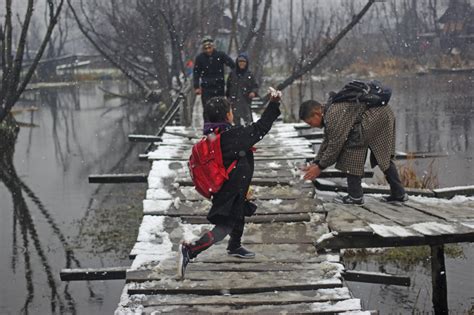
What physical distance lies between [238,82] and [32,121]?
16.9 m

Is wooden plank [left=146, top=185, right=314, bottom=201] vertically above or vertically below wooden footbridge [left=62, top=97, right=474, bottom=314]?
above

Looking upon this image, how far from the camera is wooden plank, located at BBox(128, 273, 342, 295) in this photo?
4.74m

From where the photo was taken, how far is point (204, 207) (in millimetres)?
6742

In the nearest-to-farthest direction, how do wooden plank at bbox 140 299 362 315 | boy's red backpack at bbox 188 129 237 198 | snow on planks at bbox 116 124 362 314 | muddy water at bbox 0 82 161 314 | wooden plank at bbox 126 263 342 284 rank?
wooden plank at bbox 140 299 362 315 < snow on planks at bbox 116 124 362 314 < wooden plank at bbox 126 263 342 284 < boy's red backpack at bbox 188 129 237 198 < muddy water at bbox 0 82 161 314

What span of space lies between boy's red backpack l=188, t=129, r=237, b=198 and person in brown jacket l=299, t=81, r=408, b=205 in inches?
56.0

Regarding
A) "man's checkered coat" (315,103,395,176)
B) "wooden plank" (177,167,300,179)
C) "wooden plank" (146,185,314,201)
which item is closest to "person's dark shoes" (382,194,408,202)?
"man's checkered coat" (315,103,395,176)

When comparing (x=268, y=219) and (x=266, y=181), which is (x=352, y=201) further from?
(x=266, y=181)

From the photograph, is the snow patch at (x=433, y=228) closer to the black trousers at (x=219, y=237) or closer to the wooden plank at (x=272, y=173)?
the black trousers at (x=219, y=237)

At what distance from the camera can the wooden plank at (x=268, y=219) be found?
628 centimetres

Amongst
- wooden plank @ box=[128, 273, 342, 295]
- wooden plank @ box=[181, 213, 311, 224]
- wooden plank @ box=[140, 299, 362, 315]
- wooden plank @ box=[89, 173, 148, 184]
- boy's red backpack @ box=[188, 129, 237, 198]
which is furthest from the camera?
wooden plank @ box=[89, 173, 148, 184]

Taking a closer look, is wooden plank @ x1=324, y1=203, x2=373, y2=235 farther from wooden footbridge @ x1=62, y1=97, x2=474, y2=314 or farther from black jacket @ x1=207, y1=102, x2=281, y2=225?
black jacket @ x1=207, y1=102, x2=281, y2=225

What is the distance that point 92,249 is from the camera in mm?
10297

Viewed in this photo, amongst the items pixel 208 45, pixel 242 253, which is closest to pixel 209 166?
pixel 242 253

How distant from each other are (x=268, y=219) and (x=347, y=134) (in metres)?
1.03
